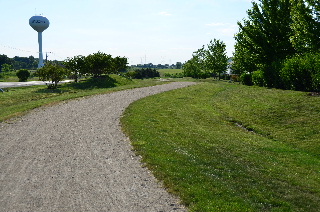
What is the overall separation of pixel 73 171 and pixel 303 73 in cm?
2166

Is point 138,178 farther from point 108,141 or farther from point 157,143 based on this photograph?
point 108,141

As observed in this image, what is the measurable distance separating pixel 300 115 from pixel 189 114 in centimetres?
659

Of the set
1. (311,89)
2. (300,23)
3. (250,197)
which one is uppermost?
(300,23)

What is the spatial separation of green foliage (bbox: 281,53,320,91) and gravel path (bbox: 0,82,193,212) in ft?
51.5

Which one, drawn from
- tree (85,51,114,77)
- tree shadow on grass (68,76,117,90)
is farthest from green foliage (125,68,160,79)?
tree shadow on grass (68,76,117,90)

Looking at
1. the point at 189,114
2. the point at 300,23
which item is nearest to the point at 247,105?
the point at 189,114

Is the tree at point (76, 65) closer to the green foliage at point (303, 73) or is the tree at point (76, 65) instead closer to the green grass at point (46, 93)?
the green grass at point (46, 93)

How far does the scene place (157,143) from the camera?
40.8 feet

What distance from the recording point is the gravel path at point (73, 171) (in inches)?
285

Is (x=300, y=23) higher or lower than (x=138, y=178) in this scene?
higher

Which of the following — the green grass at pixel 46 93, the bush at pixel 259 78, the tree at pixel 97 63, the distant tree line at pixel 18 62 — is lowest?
the green grass at pixel 46 93

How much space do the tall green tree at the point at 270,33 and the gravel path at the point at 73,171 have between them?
22382 millimetres

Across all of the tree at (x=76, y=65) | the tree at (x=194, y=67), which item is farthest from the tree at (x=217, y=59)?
Result: the tree at (x=76, y=65)

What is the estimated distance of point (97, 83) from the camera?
149ft
